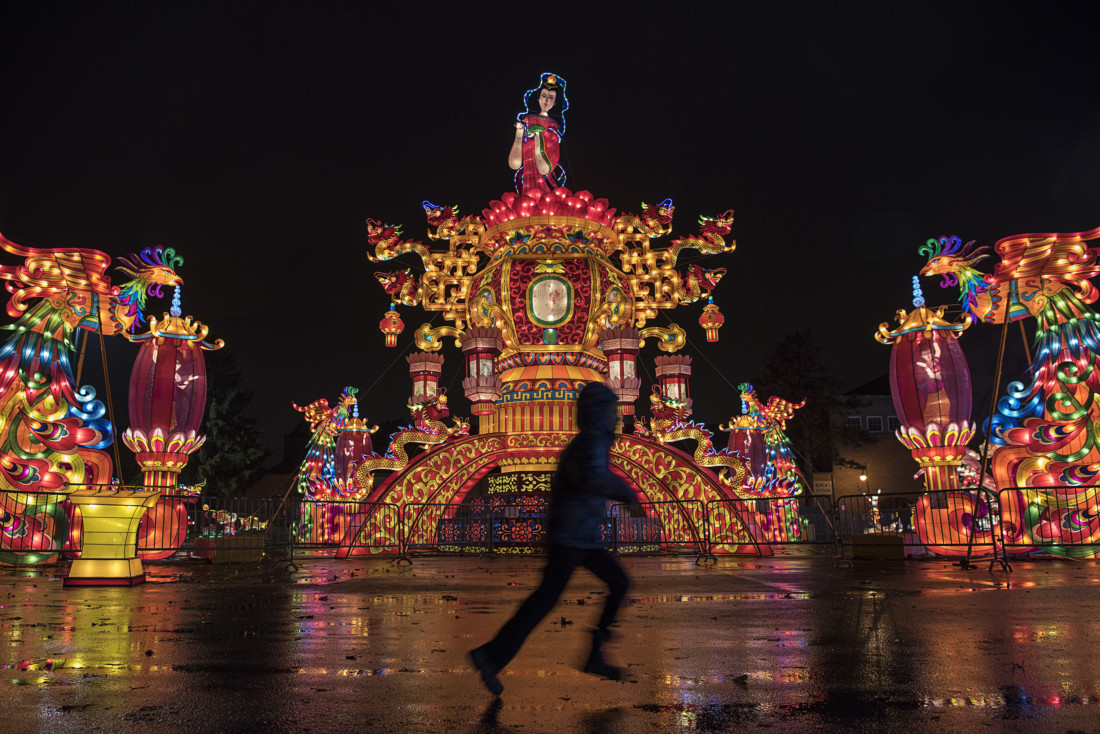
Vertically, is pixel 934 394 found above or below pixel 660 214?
below

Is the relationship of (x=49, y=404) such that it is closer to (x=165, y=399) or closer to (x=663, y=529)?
(x=165, y=399)

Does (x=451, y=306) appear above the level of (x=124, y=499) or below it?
above

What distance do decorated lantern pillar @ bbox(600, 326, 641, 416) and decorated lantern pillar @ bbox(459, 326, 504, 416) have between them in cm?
271

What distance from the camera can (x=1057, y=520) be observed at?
13805 mm

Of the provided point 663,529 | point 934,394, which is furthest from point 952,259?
point 663,529

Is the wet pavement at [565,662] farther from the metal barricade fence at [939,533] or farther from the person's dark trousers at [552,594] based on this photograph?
the metal barricade fence at [939,533]

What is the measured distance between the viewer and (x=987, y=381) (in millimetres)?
42625

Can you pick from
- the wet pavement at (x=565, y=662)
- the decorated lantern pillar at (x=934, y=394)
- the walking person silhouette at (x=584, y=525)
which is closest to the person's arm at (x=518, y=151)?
the decorated lantern pillar at (x=934, y=394)

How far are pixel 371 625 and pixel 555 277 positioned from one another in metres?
14.2

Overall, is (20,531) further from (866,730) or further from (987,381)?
(987,381)

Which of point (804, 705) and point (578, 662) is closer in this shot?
point (804, 705)

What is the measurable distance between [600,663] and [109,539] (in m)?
8.67

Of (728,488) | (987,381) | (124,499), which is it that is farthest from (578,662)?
(987,381)

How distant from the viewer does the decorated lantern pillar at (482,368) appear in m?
19.1
